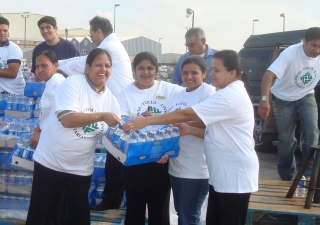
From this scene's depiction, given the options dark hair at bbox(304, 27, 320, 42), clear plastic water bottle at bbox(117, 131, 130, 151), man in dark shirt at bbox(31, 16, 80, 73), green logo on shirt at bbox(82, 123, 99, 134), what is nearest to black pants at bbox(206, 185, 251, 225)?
clear plastic water bottle at bbox(117, 131, 130, 151)

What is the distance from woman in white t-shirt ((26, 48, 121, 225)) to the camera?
128 inches

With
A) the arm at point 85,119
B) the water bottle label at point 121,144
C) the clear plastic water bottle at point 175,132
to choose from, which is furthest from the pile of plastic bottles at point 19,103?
the clear plastic water bottle at point 175,132

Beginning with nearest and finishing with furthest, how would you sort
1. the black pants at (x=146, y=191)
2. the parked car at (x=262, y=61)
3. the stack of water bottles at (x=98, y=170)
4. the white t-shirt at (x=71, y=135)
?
1. the white t-shirt at (x=71, y=135)
2. the black pants at (x=146, y=191)
3. the stack of water bottles at (x=98, y=170)
4. the parked car at (x=262, y=61)

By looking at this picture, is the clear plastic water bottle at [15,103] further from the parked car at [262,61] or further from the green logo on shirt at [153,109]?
the parked car at [262,61]

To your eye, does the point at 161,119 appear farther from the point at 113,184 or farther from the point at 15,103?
the point at 15,103

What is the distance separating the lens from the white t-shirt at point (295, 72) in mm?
5121

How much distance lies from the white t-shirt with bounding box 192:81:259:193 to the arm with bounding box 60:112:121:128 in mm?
638

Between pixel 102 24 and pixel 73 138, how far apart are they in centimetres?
201

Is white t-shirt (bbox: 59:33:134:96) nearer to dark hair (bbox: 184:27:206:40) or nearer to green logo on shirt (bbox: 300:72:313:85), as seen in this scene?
dark hair (bbox: 184:27:206:40)

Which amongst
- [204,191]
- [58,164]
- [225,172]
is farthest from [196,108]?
[58,164]

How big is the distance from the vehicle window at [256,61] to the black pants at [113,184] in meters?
5.98

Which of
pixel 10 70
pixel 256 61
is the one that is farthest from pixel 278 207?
pixel 256 61

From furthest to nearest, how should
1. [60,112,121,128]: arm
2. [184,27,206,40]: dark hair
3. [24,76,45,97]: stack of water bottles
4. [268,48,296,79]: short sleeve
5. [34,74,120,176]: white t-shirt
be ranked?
[24,76,45,97]: stack of water bottles, [184,27,206,40]: dark hair, [268,48,296,79]: short sleeve, [34,74,120,176]: white t-shirt, [60,112,121,128]: arm

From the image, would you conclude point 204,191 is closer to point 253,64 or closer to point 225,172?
point 225,172
